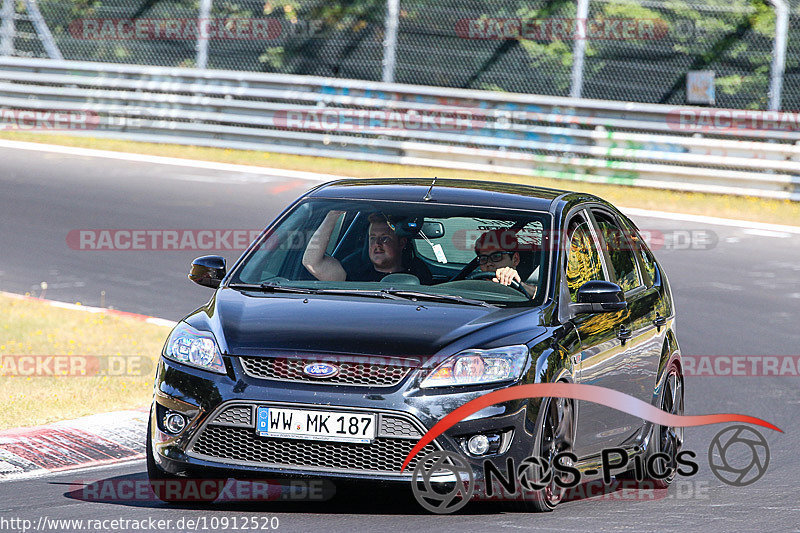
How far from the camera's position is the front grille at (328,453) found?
584 cm

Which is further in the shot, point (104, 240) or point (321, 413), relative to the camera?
point (104, 240)

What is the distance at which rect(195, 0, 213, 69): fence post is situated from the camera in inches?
830

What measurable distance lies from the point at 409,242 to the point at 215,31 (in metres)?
15.1

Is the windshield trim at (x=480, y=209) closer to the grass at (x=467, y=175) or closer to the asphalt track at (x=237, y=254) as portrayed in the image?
the asphalt track at (x=237, y=254)

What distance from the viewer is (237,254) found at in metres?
14.5

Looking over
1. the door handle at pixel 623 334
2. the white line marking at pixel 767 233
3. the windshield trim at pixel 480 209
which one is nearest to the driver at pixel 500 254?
the windshield trim at pixel 480 209

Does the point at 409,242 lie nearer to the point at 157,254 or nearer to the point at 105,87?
the point at 157,254

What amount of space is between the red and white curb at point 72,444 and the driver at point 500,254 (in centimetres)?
223

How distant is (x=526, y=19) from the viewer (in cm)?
2053

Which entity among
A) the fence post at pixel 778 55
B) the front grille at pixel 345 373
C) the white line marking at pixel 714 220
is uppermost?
the fence post at pixel 778 55

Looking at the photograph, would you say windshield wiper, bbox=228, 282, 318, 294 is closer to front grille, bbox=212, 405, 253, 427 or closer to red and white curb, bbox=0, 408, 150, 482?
front grille, bbox=212, 405, 253, 427

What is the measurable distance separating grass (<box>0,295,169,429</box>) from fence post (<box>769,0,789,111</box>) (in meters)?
9.80

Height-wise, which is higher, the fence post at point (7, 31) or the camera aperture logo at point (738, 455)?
the fence post at point (7, 31)

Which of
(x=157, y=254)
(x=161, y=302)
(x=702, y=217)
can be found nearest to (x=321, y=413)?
(x=161, y=302)
